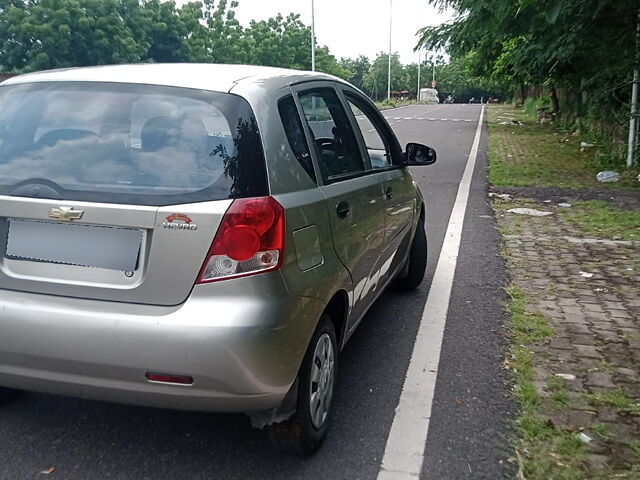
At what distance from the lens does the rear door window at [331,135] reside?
3.32 m


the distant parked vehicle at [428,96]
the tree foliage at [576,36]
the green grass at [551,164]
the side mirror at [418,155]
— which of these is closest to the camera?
the side mirror at [418,155]

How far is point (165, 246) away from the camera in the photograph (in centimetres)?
254

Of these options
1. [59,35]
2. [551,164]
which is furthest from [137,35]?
[551,164]

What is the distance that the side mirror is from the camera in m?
4.84

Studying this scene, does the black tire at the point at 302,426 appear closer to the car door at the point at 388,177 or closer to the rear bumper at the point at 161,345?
the rear bumper at the point at 161,345

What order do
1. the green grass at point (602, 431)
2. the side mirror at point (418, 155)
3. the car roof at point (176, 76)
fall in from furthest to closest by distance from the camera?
the side mirror at point (418, 155) < the green grass at point (602, 431) < the car roof at point (176, 76)

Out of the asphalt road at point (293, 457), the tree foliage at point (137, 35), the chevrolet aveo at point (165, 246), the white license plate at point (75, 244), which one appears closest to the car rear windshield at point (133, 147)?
the chevrolet aveo at point (165, 246)

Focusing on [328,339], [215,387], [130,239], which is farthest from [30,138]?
[328,339]

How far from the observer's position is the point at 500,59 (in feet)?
84.3

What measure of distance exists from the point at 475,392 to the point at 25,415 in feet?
7.66

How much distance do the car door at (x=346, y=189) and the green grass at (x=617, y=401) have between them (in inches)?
52.2

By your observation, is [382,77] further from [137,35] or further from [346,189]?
[346,189]

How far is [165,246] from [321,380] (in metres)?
1.02

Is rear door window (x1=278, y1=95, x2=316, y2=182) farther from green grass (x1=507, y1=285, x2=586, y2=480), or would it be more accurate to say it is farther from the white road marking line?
green grass (x1=507, y1=285, x2=586, y2=480)
